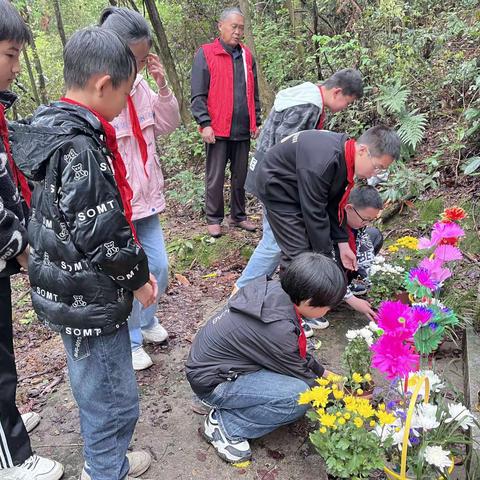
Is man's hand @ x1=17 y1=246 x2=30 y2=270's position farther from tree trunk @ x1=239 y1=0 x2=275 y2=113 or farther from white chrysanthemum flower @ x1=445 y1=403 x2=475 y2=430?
tree trunk @ x1=239 y1=0 x2=275 y2=113

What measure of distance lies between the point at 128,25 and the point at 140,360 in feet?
6.55

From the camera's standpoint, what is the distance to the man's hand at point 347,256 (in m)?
3.29

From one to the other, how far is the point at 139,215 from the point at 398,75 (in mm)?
4834

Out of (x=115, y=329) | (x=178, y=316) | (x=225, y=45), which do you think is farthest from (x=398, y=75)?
(x=115, y=329)

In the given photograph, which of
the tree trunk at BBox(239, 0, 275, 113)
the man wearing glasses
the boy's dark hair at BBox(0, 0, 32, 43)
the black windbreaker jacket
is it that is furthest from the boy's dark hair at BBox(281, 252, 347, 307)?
the tree trunk at BBox(239, 0, 275, 113)

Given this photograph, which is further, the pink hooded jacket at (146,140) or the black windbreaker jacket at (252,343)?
the pink hooded jacket at (146,140)

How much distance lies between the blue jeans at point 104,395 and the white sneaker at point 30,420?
2.58 ft

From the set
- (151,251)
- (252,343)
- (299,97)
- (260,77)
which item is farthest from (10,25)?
(260,77)

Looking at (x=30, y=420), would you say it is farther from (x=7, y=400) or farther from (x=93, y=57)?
(x=93, y=57)

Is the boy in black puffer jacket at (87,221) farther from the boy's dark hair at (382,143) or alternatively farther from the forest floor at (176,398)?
the boy's dark hair at (382,143)

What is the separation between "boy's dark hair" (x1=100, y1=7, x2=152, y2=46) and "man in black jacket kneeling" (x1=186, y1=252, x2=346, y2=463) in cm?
136

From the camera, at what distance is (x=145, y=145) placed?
271cm

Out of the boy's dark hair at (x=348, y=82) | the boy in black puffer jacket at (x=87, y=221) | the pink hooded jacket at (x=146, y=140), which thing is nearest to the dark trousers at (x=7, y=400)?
the boy in black puffer jacket at (x=87, y=221)

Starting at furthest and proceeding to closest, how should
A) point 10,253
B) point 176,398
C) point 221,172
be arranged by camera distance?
1. point 221,172
2. point 176,398
3. point 10,253
